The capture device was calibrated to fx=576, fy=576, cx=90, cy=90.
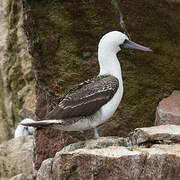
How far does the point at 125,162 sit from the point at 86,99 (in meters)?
2.01

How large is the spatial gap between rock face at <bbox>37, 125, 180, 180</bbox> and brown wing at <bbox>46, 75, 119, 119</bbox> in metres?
1.11

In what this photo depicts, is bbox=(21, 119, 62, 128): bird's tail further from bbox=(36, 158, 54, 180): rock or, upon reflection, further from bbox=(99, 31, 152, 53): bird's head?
A: bbox=(99, 31, 152, 53): bird's head

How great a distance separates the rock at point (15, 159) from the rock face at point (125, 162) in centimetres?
625

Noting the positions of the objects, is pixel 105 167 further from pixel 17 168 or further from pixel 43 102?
pixel 17 168

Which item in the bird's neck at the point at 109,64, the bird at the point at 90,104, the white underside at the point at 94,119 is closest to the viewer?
the bird at the point at 90,104

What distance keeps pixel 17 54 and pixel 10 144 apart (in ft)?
16.6

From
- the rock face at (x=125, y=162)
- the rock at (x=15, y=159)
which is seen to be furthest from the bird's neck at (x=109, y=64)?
the rock at (x=15, y=159)

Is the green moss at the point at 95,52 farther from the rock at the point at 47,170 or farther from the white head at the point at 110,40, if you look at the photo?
the rock at the point at 47,170

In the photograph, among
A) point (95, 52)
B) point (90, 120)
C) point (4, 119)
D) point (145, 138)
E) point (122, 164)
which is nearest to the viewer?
point (122, 164)

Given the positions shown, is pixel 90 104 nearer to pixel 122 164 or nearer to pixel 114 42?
pixel 114 42

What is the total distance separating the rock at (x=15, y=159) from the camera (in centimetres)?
1472

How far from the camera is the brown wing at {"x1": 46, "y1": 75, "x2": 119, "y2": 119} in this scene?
950cm

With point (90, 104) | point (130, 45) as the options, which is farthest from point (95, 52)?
point (90, 104)

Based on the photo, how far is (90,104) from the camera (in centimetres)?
960
